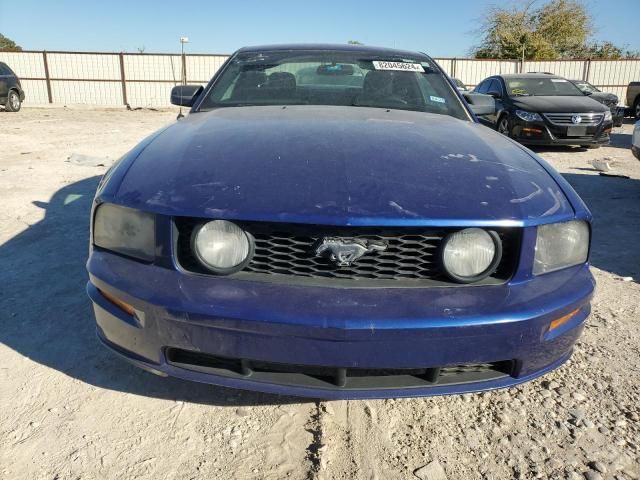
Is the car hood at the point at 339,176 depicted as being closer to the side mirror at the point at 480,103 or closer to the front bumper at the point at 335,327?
the front bumper at the point at 335,327

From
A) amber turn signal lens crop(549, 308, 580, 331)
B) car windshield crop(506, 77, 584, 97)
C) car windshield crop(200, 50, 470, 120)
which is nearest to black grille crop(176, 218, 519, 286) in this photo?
amber turn signal lens crop(549, 308, 580, 331)

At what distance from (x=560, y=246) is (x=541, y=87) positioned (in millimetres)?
8550

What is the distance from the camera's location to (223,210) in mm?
1520

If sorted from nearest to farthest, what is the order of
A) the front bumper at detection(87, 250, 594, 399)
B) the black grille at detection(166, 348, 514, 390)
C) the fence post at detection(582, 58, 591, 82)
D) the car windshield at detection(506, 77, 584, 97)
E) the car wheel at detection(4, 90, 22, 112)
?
the front bumper at detection(87, 250, 594, 399) → the black grille at detection(166, 348, 514, 390) → the car windshield at detection(506, 77, 584, 97) → the car wheel at detection(4, 90, 22, 112) → the fence post at detection(582, 58, 591, 82)

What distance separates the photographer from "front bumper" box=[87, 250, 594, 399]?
144 centimetres

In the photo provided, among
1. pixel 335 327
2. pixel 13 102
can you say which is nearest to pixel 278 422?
pixel 335 327

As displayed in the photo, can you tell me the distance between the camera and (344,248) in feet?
5.03

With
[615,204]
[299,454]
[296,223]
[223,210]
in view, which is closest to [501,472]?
[299,454]

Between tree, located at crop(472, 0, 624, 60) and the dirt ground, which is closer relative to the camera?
the dirt ground

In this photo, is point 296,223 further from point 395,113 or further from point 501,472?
point 395,113

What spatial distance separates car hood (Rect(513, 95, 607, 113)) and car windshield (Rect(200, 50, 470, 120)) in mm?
5602

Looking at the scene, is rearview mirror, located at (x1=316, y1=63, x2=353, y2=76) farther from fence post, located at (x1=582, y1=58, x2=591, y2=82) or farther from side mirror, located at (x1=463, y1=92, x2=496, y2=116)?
fence post, located at (x1=582, y1=58, x2=591, y2=82)

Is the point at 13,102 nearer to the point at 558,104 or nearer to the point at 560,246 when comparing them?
the point at 558,104

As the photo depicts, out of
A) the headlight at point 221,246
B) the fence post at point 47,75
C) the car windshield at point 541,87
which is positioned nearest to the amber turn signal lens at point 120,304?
the headlight at point 221,246
